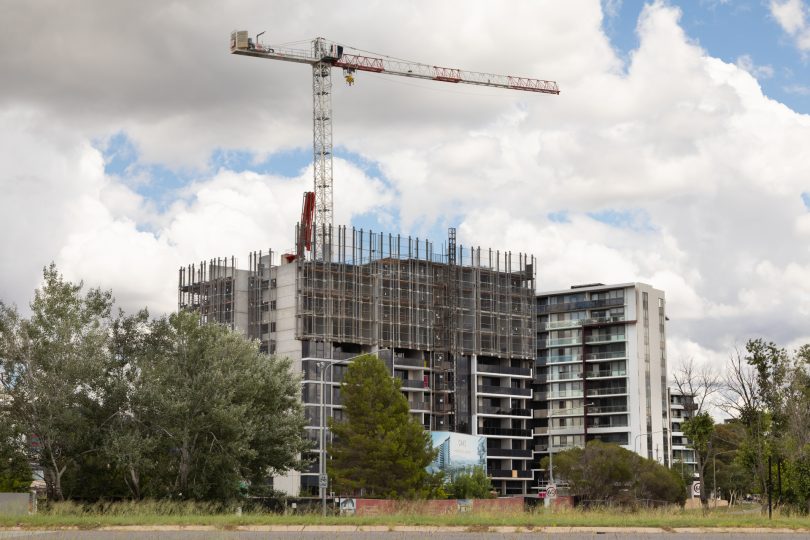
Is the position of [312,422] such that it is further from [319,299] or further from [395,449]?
[395,449]

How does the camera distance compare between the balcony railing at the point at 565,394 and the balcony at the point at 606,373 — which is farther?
the balcony railing at the point at 565,394

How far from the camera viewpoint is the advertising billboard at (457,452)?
132250 millimetres

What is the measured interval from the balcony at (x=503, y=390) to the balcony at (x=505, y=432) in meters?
4.93

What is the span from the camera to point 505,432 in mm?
154625

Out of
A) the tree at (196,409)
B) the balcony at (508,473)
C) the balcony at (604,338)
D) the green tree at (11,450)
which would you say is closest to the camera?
the green tree at (11,450)

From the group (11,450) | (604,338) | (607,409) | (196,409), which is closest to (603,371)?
(604,338)

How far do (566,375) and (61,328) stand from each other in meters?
122

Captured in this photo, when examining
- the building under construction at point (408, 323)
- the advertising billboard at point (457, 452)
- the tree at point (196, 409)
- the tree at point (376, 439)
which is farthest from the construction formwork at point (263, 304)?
the tree at point (196, 409)

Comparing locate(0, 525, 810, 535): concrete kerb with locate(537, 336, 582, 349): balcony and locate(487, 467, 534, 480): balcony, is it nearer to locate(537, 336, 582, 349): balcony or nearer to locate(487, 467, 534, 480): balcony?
locate(487, 467, 534, 480): balcony

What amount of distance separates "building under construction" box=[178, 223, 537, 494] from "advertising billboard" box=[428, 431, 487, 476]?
27.9ft

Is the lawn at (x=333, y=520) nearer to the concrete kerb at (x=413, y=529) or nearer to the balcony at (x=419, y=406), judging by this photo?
the concrete kerb at (x=413, y=529)

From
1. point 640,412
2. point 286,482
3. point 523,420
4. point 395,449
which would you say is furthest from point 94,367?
point 640,412

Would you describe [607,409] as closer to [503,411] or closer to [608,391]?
[608,391]

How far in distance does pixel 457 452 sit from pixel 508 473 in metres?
19.7
